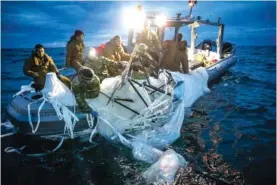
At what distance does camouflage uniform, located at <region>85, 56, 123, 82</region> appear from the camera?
6.92 meters

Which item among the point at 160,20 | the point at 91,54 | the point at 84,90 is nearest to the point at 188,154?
the point at 84,90

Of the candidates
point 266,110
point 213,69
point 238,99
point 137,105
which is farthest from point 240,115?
point 137,105

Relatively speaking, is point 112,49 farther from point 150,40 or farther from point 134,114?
point 150,40

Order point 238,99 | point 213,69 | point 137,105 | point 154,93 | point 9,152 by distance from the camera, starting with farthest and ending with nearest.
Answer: point 213,69 → point 238,99 → point 154,93 → point 137,105 → point 9,152

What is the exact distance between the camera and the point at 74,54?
24.7 ft

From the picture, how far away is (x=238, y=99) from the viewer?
1198 cm

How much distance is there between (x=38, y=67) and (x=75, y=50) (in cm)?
128

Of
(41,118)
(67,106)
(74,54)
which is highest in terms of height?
(74,54)

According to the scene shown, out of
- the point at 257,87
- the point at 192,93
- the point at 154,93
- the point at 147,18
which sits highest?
the point at 147,18

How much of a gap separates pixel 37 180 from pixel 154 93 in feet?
12.1

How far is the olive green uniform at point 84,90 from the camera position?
6.11m

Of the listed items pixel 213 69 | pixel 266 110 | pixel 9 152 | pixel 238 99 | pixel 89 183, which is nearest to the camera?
pixel 89 183

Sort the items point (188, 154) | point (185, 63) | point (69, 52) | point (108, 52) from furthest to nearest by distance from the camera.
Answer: point (185, 63), point (108, 52), point (69, 52), point (188, 154)

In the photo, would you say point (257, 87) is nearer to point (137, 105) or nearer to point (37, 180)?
point (137, 105)
